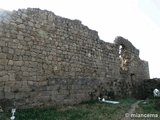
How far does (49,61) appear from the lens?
7.93 meters

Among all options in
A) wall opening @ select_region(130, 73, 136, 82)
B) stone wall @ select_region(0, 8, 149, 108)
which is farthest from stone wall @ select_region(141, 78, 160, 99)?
stone wall @ select_region(0, 8, 149, 108)

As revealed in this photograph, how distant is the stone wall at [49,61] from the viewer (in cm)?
656

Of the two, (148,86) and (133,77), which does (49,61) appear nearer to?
(133,77)

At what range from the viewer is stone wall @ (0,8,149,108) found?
6.56 m

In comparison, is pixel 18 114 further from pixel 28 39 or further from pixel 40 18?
pixel 40 18

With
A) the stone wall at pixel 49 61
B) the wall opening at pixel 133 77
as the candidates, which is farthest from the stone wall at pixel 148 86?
the stone wall at pixel 49 61

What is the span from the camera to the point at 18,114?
5.92 metres

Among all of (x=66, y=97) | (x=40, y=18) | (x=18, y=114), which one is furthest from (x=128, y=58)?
(x=18, y=114)

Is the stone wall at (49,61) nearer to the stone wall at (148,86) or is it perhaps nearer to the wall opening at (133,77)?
the wall opening at (133,77)

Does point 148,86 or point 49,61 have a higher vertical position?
point 49,61

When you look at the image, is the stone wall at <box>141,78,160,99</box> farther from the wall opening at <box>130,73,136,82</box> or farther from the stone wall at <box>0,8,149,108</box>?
the stone wall at <box>0,8,149,108</box>

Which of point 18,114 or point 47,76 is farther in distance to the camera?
point 47,76

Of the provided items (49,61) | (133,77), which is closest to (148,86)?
(133,77)

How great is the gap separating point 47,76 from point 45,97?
814 millimetres
